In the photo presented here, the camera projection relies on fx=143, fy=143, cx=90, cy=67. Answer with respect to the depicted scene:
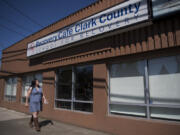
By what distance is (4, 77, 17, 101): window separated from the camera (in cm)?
1120

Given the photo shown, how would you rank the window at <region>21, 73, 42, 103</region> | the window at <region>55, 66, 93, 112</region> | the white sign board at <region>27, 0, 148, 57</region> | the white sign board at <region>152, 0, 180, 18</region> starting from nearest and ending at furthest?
the white sign board at <region>152, 0, 180, 18</region> → the white sign board at <region>27, 0, 148, 57</region> → the window at <region>55, 66, 93, 112</region> → the window at <region>21, 73, 42, 103</region>

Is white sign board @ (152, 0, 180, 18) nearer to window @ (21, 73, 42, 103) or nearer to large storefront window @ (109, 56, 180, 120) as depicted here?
large storefront window @ (109, 56, 180, 120)

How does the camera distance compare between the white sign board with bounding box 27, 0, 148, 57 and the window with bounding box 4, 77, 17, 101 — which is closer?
the white sign board with bounding box 27, 0, 148, 57

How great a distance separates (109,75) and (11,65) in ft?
31.3

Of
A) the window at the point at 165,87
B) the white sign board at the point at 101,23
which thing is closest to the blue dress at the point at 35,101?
the white sign board at the point at 101,23

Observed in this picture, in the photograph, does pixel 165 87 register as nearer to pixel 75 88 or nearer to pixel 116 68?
pixel 116 68

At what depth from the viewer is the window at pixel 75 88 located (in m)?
6.00

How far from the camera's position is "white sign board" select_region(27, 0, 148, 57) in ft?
14.8

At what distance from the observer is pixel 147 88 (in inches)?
173

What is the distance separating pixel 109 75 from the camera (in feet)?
17.8

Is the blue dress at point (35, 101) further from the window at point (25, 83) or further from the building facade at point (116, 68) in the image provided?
the window at point (25, 83)

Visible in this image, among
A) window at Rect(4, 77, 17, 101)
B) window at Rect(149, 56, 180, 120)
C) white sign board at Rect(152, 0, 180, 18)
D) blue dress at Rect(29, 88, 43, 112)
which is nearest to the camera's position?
white sign board at Rect(152, 0, 180, 18)

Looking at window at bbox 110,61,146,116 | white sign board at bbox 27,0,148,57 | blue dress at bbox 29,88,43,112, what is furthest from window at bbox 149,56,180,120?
blue dress at bbox 29,88,43,112

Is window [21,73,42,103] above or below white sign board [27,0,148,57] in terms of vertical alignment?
below
